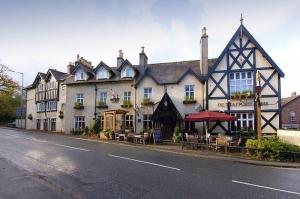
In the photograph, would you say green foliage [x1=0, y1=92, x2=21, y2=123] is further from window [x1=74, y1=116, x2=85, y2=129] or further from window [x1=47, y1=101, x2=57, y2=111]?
window [x1=74, y1=116, x2=85, y2=129]

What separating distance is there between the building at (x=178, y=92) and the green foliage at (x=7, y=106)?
24.2m

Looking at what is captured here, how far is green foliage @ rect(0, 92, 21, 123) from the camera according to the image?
168 ft

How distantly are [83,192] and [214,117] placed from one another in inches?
561

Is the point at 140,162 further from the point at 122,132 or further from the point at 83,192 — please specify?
the point at 122,132

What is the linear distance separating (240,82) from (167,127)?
8.23 meters

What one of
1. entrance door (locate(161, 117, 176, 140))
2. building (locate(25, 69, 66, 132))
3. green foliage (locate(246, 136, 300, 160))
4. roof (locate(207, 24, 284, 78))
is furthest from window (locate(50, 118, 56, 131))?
green foliage (locate(246, 136, 300, 160))

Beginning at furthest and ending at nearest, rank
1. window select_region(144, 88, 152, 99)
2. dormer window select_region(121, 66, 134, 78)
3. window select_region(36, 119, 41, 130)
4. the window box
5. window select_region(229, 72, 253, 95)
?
window select_region(36, 119, 41, 130) < the window box < dormer window select_region(121, 66, 134, 78) < window select_region(144, 88, 152, 99) < window select_region(229, 72, 253, 95)

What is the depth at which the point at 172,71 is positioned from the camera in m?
29.4

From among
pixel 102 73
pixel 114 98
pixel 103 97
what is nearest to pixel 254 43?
pixel 114 98

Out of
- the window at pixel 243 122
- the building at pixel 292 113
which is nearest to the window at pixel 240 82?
the window at pixel 243 122

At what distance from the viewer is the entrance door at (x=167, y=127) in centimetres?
2673

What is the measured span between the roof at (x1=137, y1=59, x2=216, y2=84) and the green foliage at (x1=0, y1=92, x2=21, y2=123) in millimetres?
33923

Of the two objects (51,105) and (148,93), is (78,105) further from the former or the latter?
(51,105)

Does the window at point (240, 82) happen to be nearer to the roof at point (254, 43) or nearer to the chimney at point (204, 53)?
the roof at point (254, 43)
